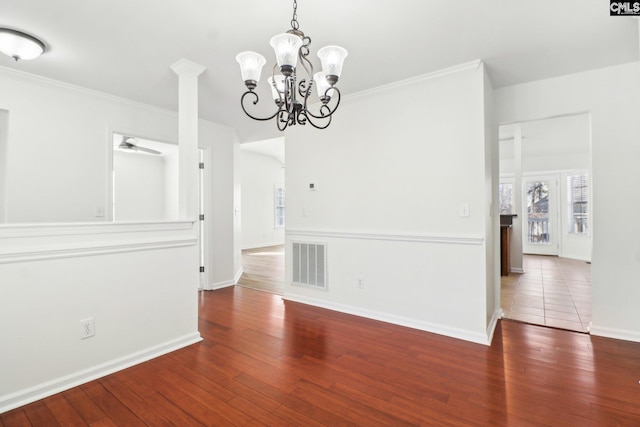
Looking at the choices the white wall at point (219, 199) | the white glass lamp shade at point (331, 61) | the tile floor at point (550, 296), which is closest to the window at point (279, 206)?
the white wall at point (219, 199)

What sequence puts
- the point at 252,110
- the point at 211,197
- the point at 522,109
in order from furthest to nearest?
the point at 211,197 → the point at 252,110 → the point at 522,109

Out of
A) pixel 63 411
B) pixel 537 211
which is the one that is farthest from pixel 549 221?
pixel 63 411

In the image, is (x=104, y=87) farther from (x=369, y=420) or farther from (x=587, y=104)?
(x=587, y=104)

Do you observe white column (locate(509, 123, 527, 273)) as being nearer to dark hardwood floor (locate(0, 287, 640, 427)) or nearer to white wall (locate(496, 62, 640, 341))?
white wall (locate(496, 62, 640, 341))

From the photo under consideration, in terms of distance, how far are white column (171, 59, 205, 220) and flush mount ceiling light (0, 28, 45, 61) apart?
0.93m

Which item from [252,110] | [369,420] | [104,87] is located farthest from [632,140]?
[104,87]

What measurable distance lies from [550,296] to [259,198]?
7509mm

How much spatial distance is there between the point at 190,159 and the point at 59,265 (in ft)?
4.14

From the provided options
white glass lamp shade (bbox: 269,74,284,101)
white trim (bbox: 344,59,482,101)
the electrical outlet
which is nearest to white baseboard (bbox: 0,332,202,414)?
the electrical outlet

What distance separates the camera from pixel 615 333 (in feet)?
9.23

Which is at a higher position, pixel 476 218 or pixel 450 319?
pixel 476 218

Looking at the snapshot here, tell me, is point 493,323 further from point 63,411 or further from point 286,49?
point 63,411

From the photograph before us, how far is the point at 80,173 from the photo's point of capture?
3342 mm

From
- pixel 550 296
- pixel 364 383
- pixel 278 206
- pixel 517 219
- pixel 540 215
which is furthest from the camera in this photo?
pixel 278 206
